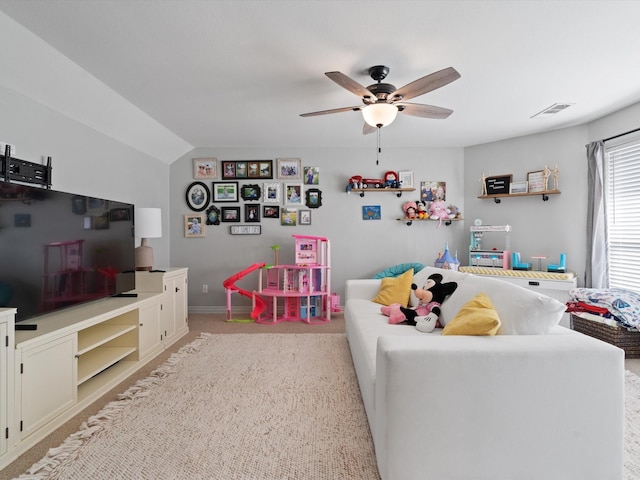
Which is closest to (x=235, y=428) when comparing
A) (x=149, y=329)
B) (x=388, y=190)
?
(x=149, y=329)

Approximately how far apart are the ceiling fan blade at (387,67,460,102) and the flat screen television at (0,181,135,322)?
7.86 feet

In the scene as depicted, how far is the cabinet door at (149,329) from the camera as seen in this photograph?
111 inches

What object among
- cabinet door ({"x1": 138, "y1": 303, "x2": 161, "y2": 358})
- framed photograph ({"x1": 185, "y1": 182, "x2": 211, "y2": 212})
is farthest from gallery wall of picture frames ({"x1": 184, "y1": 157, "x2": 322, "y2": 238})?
cabinet door ({"x1": 138, "y1": 303, "x2": 161, "y2": 358})

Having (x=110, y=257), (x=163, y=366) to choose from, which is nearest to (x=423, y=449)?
(x=163, y=366)

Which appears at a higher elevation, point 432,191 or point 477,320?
point 432,191

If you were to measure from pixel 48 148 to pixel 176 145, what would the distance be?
1856 mm

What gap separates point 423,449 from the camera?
130 cm

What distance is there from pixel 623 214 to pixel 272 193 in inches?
159

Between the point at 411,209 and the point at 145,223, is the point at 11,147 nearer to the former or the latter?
the point at 145,223

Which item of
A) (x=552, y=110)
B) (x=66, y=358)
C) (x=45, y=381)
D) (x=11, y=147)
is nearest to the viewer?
(x=45, y=381)

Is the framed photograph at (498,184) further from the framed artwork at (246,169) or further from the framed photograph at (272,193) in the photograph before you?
the framed artwork at (246,169)

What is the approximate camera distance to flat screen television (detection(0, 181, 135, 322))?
184 centimetres

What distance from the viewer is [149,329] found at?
296 cm

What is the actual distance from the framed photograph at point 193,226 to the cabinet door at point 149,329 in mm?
1765
